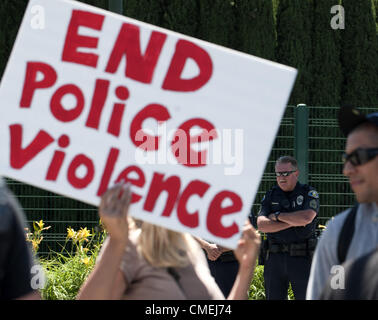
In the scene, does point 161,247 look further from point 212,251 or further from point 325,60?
point 325,60

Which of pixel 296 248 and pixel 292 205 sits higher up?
pixel 292 205

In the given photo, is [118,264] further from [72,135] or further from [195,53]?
[195,53]

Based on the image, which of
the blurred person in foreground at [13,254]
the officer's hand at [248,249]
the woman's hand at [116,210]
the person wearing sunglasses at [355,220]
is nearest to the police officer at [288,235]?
the officer's hand at [248,249]

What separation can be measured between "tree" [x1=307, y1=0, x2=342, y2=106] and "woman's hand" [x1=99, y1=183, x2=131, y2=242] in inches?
316

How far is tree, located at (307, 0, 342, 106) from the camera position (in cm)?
1030

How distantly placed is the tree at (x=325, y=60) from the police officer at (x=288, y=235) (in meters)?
3.95

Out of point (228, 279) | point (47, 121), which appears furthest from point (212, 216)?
point (228, 279)

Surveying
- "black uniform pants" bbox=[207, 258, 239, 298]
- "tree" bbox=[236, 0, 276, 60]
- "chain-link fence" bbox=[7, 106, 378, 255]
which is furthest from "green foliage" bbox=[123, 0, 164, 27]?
"black uniform pants" bbox=[207, 258, 239, 298]

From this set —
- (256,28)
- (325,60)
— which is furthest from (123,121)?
(325,60)

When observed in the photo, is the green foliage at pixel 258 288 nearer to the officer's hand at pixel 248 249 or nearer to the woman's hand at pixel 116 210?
the officer's hand at pixel 248 249

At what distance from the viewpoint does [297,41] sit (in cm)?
1038

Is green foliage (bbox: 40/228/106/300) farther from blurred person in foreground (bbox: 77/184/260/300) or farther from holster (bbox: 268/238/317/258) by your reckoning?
blurred person in foreground (bbox: 77/184/260/300)

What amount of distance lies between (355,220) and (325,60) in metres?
8.02

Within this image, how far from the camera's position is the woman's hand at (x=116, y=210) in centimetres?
244
